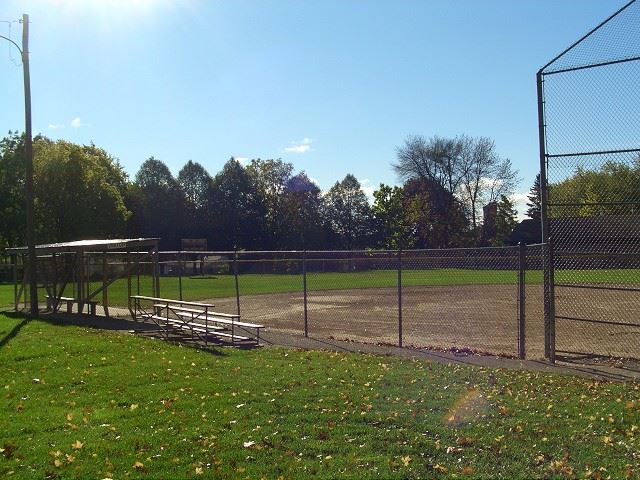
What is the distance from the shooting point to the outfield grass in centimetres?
539

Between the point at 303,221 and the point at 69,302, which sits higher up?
the point at 303,221

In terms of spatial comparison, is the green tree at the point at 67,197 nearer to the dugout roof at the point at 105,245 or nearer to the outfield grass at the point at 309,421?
the dugout roof at the point at 105,245

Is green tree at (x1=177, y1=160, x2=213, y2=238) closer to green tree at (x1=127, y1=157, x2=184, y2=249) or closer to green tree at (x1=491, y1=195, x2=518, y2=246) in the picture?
green tree at (x1=127, y1=157, x2=184, y2=249)

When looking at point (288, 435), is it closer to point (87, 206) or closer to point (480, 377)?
point (480, 377)

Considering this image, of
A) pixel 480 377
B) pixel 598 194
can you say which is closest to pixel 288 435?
pixel 480 377

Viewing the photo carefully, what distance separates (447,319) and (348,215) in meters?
72.3

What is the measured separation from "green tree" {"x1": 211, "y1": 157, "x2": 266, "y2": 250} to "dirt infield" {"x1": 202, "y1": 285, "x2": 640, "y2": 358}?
175 feet

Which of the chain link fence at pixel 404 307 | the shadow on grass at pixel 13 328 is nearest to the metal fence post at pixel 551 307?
the chain link fence at pixel 404 307

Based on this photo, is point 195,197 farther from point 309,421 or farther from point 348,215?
point 309,421

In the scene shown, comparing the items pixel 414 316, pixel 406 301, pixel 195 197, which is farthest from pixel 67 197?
pixel 414 316

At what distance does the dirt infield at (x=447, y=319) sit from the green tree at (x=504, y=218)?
158 feet

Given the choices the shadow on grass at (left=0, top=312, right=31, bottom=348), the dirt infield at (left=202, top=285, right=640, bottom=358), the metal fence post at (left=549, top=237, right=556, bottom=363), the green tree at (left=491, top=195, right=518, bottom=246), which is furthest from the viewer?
the green tree at (left=491, top=195, right=518, bottom=246)

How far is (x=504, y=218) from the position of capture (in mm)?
78188

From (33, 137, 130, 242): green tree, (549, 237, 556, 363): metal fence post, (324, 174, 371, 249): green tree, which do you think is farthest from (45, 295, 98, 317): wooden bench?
(324, 174, 371, 249): green tree
